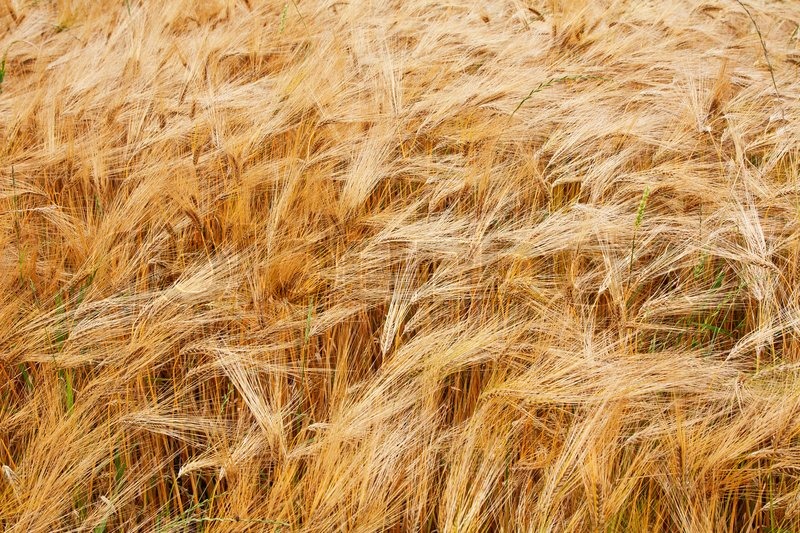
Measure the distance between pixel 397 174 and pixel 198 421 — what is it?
0.66 meters

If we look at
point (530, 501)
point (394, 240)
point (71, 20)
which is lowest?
point (530, 501)

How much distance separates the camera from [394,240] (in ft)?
4.32

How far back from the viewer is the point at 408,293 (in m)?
1.26

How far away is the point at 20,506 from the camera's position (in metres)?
0.95

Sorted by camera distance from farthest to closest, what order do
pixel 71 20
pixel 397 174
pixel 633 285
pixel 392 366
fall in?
1. pixel 71 20
2. pixel 397 174
3. pixel 633 285
4. pixel 392 366

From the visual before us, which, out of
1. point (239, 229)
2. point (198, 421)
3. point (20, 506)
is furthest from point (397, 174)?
point (20, 506)

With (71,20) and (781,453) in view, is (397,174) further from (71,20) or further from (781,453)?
(71,20)

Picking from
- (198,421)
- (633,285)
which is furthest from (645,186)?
(198,421)

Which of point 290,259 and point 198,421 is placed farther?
point 290,259

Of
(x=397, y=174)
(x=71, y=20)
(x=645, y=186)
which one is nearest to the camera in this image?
(x=645, y=186)

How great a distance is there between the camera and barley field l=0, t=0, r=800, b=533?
997 millimetres

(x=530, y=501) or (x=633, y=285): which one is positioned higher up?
(x=633, y=285)

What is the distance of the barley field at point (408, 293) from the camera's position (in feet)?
3.27

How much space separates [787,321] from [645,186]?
348mm
